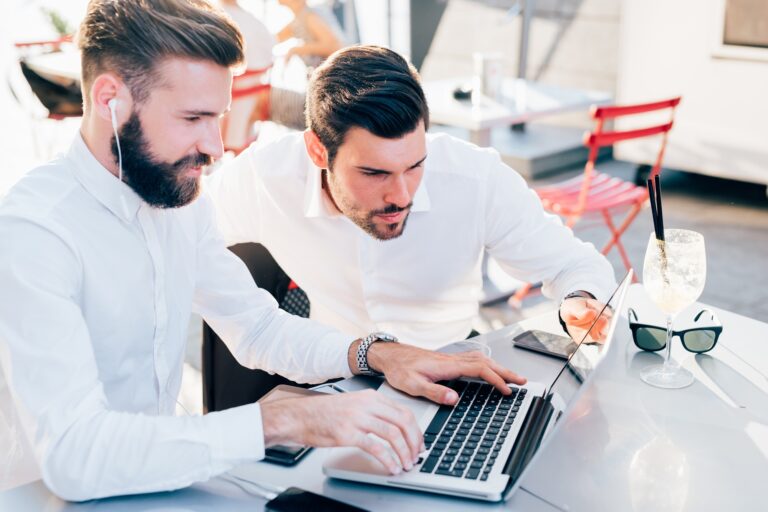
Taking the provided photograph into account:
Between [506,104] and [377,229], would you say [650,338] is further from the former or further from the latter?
[506,104]

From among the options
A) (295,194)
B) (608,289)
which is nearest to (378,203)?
(295,194)

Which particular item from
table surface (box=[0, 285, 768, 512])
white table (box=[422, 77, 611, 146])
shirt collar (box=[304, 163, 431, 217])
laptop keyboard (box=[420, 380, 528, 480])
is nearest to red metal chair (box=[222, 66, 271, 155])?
white table (box=[422, 77, 611, 146])

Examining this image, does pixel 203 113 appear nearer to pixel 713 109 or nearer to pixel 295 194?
pixel 295 194

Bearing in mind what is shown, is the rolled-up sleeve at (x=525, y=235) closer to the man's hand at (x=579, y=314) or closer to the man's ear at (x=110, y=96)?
the man's hand at (x=579, y=314)

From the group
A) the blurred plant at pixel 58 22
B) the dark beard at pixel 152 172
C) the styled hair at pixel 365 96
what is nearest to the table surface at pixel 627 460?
the dark beard at pixel 152 172

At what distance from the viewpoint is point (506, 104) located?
4051 mm

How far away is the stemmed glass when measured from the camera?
58.7 inches

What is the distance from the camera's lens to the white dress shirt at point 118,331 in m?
1.16

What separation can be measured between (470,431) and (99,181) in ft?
2.35

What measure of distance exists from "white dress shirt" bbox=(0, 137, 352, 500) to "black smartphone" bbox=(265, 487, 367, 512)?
0.08m

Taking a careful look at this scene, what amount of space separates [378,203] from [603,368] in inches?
23.6

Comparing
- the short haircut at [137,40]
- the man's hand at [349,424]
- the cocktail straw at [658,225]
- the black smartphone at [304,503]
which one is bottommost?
the black smartphone at [304,503]

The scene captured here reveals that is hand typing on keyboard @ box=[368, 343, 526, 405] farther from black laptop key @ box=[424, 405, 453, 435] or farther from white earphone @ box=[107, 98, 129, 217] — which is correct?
white earphone @ box=[107, 98, 129, 217]

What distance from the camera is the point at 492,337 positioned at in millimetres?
1683
